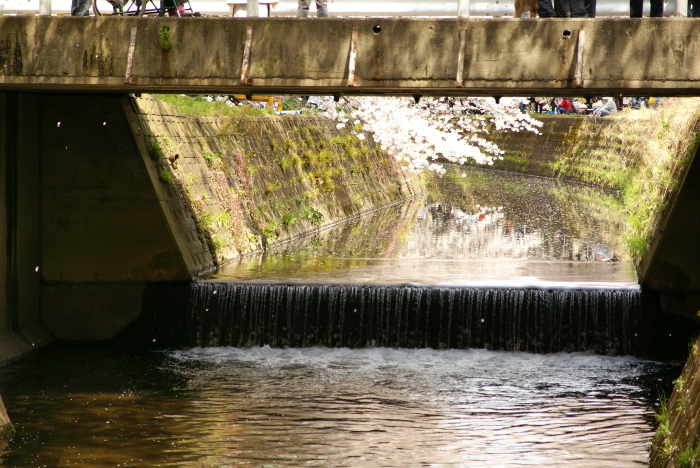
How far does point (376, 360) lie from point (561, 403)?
3078 millimetres

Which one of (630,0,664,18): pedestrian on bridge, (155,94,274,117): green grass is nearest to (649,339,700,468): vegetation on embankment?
(630,0,664,18): pedestrian on bridge

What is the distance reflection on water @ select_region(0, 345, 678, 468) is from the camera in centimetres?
916

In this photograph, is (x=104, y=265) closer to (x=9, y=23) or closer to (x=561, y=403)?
(x=9, y=23)

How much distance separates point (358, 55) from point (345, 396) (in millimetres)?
3891

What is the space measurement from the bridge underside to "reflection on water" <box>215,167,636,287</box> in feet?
15.1

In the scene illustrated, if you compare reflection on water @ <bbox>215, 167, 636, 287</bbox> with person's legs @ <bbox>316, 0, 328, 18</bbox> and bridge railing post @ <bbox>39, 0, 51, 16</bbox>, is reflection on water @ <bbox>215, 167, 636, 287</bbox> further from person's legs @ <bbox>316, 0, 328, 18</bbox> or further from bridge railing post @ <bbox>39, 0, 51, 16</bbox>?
bridge railing post @ <bbox>39, 0, 51, 16</bbox>

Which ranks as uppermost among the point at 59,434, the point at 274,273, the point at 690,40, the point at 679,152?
the point at 690,40

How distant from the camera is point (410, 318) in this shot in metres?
14.2

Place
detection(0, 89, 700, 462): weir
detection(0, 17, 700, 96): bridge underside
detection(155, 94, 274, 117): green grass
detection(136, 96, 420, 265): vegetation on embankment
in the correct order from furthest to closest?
detection(155, 94, 274, 117): green grass, detection(136, 96, 420, 265): vegetation on embankment, detection(0, 89, 700, 462): weir, detection(0, 17, 700, 96): bridge underside

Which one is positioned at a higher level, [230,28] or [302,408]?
[230,28]

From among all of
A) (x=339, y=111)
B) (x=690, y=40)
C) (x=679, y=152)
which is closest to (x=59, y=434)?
(x=690, y=40)

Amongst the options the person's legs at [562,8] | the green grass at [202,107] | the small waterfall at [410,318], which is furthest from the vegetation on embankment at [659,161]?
the green grass at [202,107]

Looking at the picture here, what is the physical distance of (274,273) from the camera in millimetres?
16109

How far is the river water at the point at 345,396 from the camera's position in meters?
9.22
